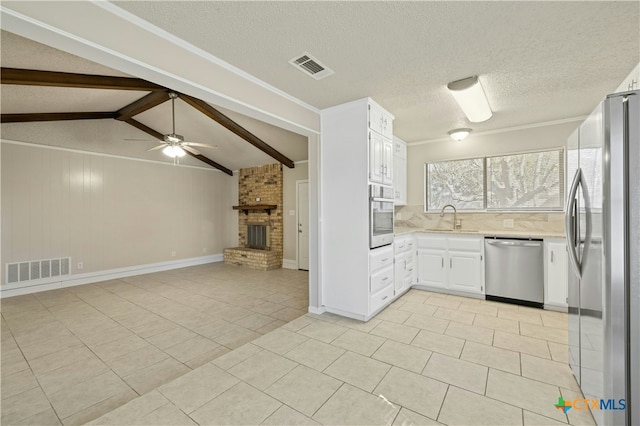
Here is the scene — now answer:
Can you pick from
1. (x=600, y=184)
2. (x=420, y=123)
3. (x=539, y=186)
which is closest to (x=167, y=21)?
(x=600, y=184)

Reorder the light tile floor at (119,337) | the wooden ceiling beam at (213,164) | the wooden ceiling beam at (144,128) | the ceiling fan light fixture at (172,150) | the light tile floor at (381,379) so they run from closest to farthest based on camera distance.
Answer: the light tile floor at (381,379)
the light tile floor at (119,337)
the ceiling fan light fixture at (172,150)
the wooden ceiling beam at (144,128)
the wooden ceiling beam at (213,164)

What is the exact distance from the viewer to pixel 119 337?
2.97 metres

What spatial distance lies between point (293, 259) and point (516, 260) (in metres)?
4.52

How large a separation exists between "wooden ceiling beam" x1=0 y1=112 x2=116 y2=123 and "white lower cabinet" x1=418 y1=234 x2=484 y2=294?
623 centimetres

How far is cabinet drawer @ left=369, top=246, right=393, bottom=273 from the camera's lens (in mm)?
3188

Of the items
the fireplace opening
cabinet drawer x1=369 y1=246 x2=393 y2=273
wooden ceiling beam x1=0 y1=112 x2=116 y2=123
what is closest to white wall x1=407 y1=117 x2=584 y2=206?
cabinet drawer x1=369 y1=246 x2=393 y2=273

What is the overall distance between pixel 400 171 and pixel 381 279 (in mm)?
2187

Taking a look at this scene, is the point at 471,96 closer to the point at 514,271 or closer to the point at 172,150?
the point at 514,271

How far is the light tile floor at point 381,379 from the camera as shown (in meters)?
1.71

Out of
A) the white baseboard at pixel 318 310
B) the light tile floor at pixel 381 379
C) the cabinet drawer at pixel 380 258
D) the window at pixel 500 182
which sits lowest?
the light tile floor at pixel 381 379

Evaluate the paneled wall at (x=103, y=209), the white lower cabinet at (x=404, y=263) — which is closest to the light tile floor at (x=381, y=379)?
the white lower cabinet at (x=404, y=263)

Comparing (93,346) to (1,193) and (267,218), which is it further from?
(267,218)

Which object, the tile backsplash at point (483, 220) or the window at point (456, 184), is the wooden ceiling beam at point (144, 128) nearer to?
the tile backsplash at point (483, 220)

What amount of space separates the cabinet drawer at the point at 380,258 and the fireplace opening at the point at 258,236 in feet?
13.9
